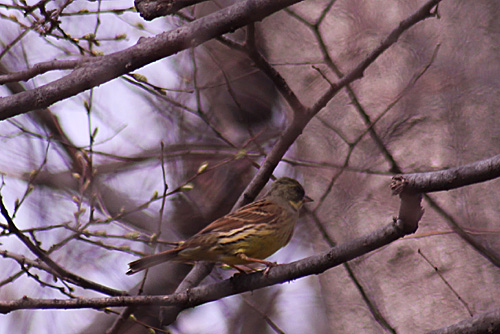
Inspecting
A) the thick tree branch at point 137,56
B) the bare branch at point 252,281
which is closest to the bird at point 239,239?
the bare branch at point 252,281

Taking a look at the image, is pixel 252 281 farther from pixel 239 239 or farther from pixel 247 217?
pixel 247 217

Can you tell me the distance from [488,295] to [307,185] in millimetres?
2037

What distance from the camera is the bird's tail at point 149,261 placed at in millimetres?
3893

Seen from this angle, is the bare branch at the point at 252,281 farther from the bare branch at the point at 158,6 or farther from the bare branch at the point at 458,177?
the bare branch at the point at 158,6

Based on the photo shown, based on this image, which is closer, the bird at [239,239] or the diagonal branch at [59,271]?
the diagonal branch at [59,271]

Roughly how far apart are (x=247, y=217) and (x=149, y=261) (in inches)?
33.8

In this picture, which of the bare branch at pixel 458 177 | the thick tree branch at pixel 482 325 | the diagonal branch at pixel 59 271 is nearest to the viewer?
the bare branch at pixel 458 177

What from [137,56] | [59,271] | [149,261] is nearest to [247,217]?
[149,261]

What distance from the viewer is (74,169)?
719 cm

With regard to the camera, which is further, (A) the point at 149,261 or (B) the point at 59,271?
(A) the point at 149,261

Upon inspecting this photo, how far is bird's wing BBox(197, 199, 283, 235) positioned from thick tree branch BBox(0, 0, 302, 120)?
1.78 metres

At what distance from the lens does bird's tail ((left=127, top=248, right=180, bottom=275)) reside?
3893 mm

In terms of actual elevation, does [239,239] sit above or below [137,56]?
above

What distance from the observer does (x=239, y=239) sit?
13.9ft
